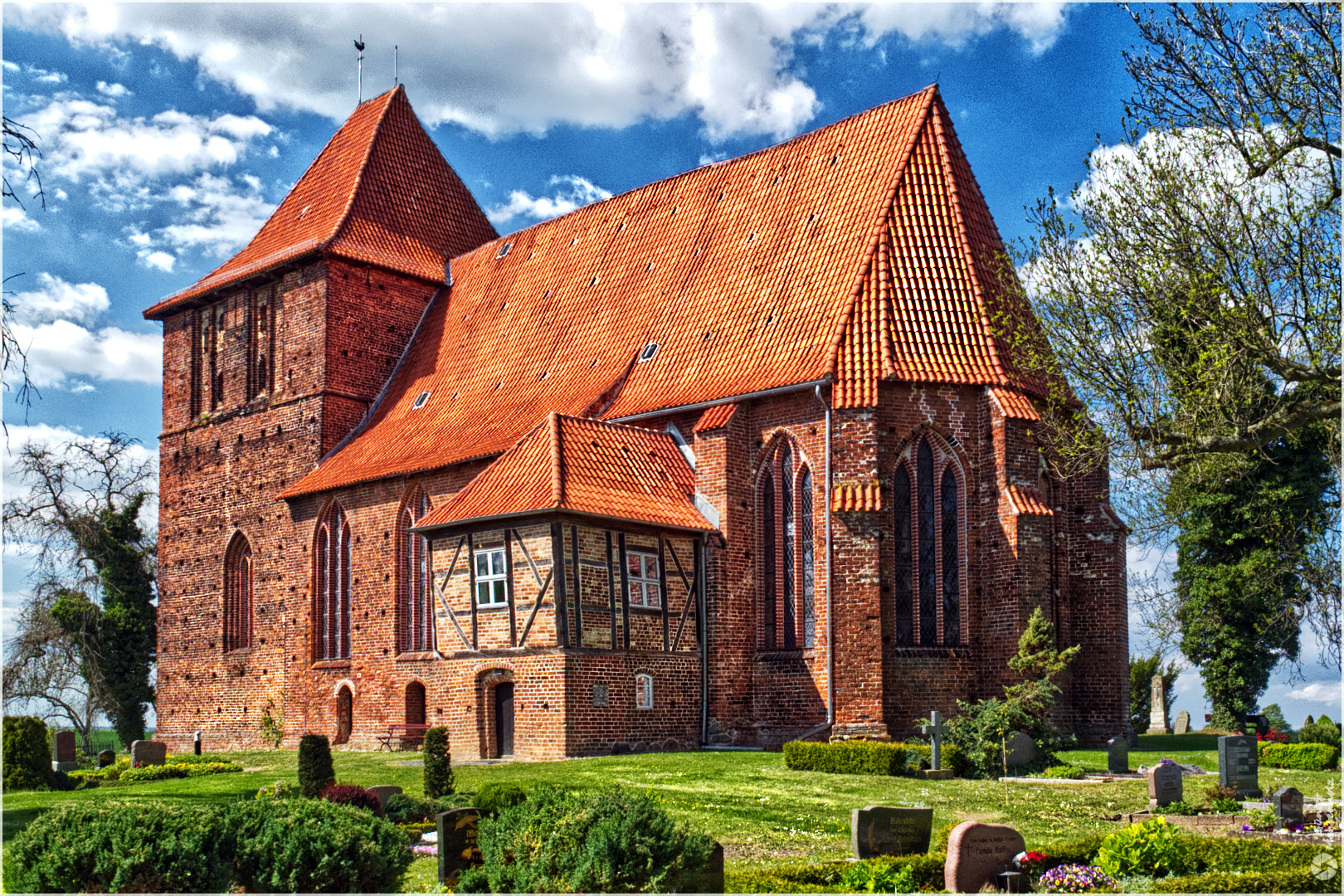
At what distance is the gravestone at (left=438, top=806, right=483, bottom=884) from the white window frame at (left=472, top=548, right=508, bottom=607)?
12411 millimetres

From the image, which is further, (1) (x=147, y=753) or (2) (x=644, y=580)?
(1) (x=147, y=753)

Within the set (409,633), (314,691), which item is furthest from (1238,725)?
(314,691)

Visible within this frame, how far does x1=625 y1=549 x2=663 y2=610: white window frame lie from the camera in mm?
25297

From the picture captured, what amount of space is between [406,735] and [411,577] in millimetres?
3862

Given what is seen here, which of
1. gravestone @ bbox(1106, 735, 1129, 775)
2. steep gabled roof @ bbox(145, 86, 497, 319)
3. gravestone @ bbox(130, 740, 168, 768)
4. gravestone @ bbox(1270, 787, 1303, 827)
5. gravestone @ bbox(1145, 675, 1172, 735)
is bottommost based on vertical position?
gravestone @ bbox(1145, 675, 1172, 735)

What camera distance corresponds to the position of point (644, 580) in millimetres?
25562

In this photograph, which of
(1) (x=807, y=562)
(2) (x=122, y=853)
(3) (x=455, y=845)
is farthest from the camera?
(1) (x=807, y=562)

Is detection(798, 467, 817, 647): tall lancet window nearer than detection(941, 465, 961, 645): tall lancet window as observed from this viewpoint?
No

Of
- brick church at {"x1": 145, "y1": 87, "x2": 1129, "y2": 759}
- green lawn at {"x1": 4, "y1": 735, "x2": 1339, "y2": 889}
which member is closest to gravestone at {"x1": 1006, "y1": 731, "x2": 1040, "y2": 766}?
green lawn at {"x1": 4, "y1": 735, "x2": 1339, "y2": 889}

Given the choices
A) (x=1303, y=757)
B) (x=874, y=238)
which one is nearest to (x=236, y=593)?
(x=874, y=238)

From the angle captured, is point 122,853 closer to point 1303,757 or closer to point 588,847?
point 588,847

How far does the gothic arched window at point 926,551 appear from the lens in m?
25.3

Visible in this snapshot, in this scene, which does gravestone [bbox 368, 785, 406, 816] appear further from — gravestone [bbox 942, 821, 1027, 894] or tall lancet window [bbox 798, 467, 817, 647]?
tall lancet window [bbox 798, 467, 817, 647]

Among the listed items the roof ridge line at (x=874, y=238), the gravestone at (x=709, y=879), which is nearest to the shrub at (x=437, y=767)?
the gravestone at (x=709, y=879)
